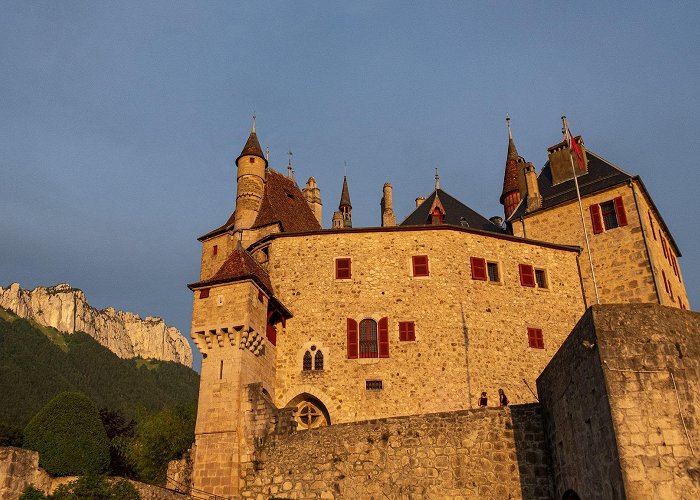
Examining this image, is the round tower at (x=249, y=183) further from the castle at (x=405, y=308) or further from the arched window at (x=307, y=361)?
the arched window at (x=307, y=361)

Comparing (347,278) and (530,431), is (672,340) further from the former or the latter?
(347,278)

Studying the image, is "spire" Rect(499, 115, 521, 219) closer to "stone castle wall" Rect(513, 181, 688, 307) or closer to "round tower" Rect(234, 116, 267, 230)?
"stone castle wall" Rect(513, 181, 688, 307)

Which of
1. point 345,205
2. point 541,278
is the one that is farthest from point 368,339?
point 345,205

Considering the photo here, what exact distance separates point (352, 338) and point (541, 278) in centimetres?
893

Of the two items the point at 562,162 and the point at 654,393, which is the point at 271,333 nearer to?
the point at 654,393

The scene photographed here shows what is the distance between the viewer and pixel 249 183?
3484 cm

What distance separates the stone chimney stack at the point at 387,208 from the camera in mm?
36719

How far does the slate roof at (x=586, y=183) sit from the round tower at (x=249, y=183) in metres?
13.4

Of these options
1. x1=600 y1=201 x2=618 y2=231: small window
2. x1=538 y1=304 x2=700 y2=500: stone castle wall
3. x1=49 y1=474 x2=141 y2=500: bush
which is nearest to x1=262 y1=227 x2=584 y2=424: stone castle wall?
x1=600 y1=201 x2=618 y2=231: small window

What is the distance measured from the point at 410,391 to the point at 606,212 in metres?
12.8

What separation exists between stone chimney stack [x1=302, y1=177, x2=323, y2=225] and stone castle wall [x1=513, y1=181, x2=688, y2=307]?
16041mm

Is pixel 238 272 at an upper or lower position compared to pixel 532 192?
lower

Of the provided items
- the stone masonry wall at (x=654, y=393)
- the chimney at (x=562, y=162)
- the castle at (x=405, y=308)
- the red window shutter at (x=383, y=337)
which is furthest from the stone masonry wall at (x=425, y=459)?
the chimney at (x=562, y=162)

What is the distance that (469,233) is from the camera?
91.6 feet
